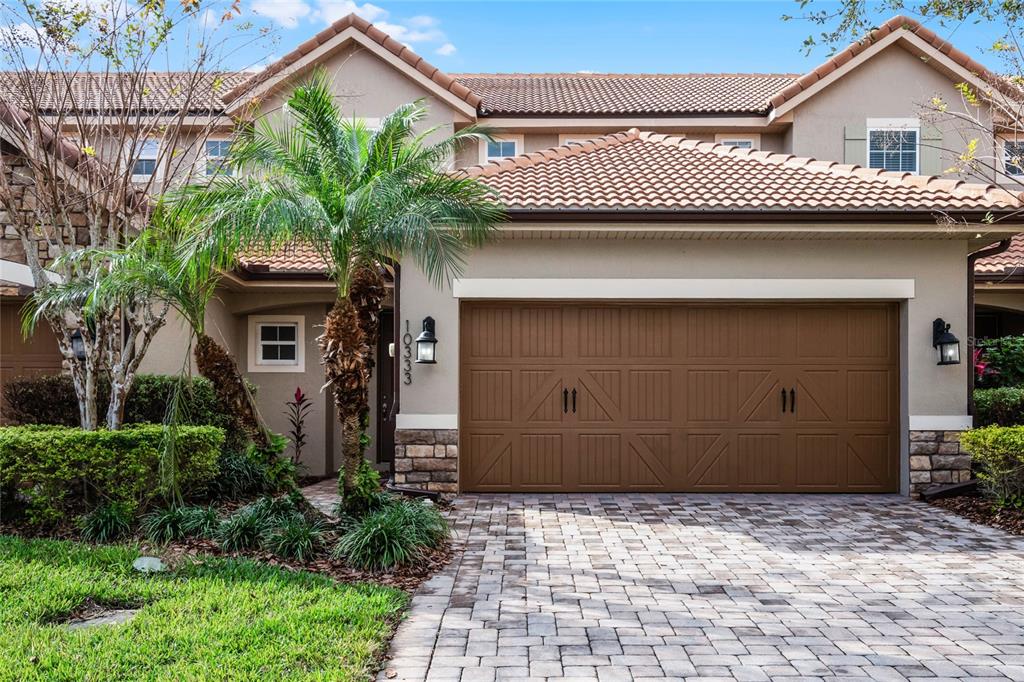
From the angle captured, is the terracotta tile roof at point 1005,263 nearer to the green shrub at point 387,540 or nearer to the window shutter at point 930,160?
the window shutter at point 930,160

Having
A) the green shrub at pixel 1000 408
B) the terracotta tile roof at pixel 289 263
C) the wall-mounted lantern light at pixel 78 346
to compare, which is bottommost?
the green shrub at pixel 1000 408

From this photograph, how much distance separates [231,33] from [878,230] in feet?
27.7

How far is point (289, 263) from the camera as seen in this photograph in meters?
12.3

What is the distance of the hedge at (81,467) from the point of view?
7133mm

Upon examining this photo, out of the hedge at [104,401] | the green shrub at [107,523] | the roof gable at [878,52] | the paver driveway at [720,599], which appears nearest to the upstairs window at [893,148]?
the roof gable at [878,52]

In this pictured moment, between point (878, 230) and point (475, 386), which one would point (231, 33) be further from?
point (878, 230)

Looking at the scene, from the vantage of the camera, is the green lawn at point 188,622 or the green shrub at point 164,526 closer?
the green lawn at point 188,622

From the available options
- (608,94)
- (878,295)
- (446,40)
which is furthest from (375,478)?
(608,94)

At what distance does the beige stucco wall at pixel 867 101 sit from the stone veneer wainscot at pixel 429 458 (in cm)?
1029

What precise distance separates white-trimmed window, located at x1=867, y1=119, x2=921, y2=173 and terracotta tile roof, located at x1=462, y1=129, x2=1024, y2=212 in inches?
194

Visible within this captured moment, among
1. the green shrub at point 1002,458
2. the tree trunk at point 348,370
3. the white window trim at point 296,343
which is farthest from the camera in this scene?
the white window trim at point 296,343

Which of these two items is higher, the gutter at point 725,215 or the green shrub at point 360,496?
the gutter at point 725,215

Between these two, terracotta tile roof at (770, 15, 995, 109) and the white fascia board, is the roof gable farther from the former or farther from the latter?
the white fascia board

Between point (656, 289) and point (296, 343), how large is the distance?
6.27m
